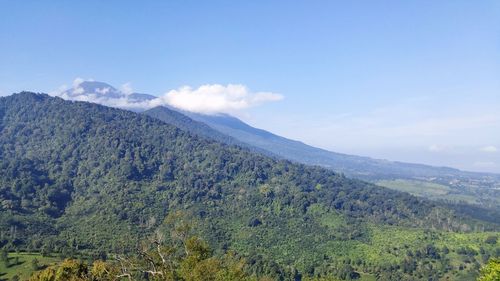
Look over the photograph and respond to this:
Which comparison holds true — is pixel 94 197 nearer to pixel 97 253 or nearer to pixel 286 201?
pixel 97 253

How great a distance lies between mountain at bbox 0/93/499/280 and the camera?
102062 mm

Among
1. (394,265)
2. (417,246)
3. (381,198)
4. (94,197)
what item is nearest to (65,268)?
(394,265)

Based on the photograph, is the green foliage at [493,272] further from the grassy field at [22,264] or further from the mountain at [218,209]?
the grassy field at [22,264]

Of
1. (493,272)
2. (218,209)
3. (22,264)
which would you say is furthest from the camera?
(218,209)

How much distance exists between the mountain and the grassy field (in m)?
6.01

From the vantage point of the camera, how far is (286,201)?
14138 cm

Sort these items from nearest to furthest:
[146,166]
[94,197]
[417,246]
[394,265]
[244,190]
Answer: [394,265]
[417,246]
[94,197]
[244,190]
[146,166]

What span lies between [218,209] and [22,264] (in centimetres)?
6432

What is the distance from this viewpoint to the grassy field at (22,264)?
75.1 metres

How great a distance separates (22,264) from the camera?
80125mm

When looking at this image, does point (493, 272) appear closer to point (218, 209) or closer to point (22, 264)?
point (22, 264)

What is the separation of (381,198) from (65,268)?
14869 cm

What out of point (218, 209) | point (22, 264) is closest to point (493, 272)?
point (22, 264)

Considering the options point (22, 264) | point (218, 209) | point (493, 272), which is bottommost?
point (22, 264)
